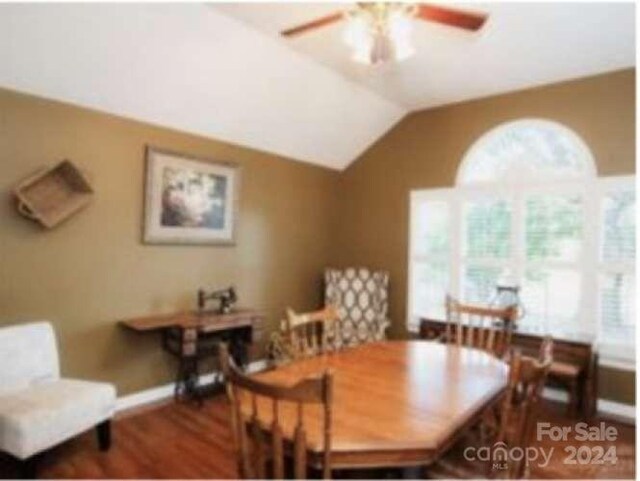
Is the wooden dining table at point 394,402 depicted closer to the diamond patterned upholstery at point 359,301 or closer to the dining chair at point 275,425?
the dining chair at point 275,425

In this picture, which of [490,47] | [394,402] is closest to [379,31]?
[394,402]

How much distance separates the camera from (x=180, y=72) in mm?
3402

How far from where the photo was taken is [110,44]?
9.76 ft

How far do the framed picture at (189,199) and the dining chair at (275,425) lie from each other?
247 cm

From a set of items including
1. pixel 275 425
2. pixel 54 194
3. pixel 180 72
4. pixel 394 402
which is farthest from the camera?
pixel 180 72

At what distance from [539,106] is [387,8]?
2764 mm

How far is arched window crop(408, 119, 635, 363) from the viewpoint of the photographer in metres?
3.83

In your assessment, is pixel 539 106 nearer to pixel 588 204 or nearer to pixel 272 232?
pixel 588 204

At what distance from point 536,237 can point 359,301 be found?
6.15 ft

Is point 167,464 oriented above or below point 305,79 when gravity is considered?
below

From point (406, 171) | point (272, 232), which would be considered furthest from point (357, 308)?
point (406, 171)

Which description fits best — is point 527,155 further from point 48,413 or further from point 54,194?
point 48,413

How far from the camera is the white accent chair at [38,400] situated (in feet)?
7.77

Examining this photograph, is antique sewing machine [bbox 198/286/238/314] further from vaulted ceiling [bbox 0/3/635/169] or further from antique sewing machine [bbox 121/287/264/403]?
vaulted ceiling [bbox 0/3/635/169]
